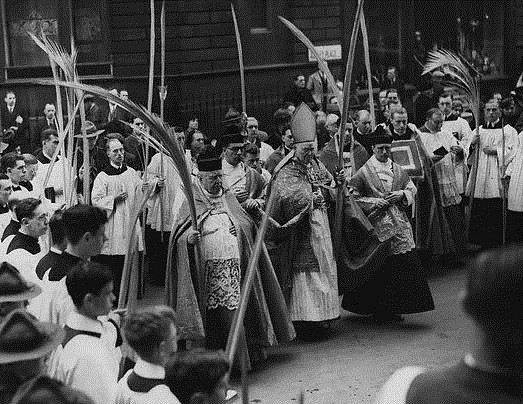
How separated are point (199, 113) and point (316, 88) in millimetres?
2094

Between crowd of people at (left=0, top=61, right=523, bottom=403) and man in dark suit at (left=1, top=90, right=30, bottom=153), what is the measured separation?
0.41 ft

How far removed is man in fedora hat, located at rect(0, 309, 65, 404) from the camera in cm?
369

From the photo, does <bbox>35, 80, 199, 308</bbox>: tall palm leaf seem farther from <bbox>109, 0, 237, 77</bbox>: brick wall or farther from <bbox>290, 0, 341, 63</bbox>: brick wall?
<bbox>290, 0, 341, 63</bbox>: brick wall

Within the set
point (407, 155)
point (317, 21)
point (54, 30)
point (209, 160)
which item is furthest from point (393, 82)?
point (209, 160)

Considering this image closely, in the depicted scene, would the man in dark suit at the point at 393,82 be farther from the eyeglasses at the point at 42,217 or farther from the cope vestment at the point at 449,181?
the eyeglasses at the point at 42,217

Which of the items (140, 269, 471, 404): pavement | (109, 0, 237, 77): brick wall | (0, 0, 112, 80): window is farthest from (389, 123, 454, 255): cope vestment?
(0, 0, 112, 80): window

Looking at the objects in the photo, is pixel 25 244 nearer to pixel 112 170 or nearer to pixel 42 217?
pixel 42 217

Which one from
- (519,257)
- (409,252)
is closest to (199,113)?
(409,252)

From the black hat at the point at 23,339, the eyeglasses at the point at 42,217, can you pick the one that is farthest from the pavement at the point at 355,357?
the black hat at the point at 23,339

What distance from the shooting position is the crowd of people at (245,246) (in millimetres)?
3639

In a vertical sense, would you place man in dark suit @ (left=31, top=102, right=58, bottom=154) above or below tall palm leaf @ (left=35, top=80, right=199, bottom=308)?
below

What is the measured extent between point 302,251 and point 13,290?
12.9ft

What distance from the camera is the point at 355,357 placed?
8.07m

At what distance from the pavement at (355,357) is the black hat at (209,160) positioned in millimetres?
1526
